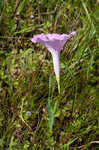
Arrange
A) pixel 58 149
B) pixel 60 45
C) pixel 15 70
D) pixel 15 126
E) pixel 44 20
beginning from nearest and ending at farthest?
pixel 60 45 → pixel 58 149 → pixel 15 126 → pixel 15 70 → pixel 44 20

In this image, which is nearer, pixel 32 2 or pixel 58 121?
pixel 58 121

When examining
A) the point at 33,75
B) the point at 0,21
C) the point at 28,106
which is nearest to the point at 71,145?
the point at 28,106

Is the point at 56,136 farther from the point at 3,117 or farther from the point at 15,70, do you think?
the point at 15,70

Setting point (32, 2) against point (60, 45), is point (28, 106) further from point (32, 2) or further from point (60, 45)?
point (32, 2)

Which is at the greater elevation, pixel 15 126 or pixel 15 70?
pixel 15 70

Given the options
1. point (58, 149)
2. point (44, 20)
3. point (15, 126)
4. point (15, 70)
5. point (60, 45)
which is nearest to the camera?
point (60, 45)

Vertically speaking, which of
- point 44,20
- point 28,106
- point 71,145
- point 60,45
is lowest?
point 71,145
